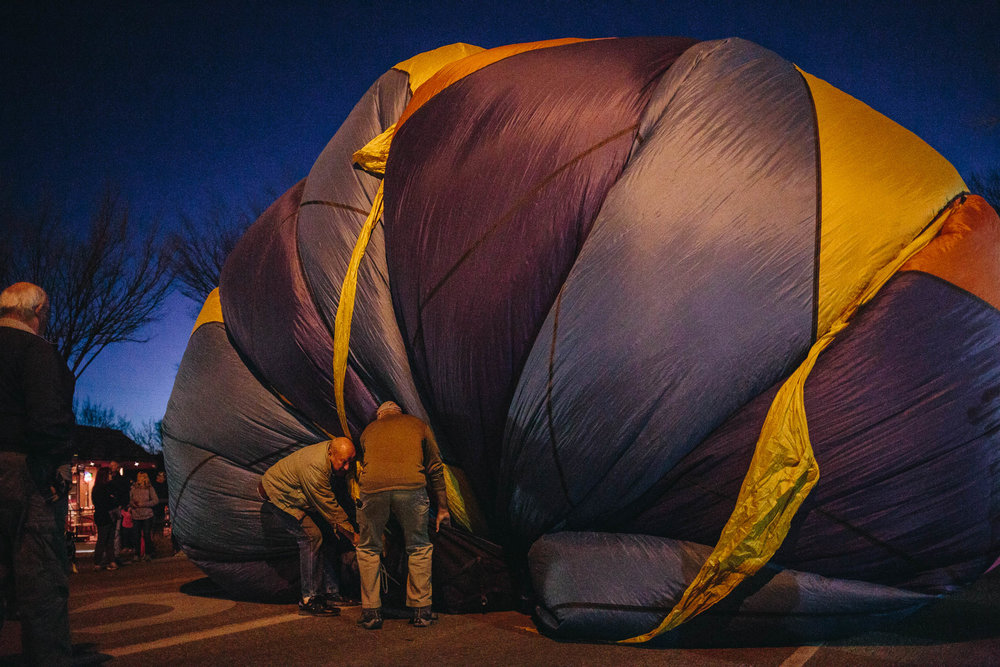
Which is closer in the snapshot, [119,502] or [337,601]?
[337,601]

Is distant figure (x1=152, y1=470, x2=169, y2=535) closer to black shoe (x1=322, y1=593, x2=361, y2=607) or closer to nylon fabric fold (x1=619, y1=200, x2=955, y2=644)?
black shoe (x1=322, y1=593, x2=361, y2=607)

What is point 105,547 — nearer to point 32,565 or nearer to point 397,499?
point 397,499

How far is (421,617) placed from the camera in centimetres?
402

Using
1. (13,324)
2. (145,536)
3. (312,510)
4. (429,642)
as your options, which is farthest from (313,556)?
(145,536)

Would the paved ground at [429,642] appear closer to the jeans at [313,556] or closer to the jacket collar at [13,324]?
the jeans at [313,556]

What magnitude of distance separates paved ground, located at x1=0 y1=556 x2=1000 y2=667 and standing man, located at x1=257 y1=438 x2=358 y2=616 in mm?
217

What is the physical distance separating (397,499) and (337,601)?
123 cm

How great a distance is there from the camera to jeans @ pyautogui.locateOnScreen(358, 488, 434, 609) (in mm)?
4055

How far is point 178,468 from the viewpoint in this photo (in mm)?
5406

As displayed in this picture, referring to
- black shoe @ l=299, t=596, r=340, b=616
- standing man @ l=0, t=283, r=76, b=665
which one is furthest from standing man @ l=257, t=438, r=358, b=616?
standing man @ l=0, t=283, r=76, b=665

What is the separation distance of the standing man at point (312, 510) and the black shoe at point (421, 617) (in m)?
0.70

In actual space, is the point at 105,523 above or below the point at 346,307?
below

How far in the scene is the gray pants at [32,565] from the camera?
9.45 feet

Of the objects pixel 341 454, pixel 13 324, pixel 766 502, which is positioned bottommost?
pixel 766 502
